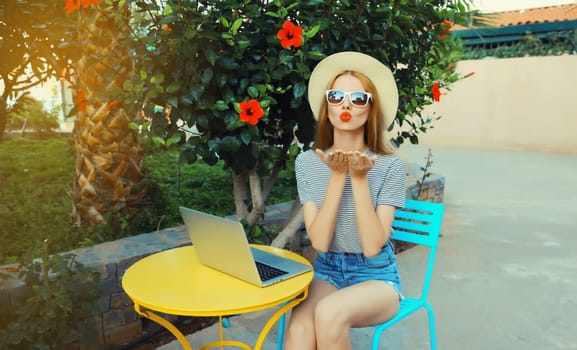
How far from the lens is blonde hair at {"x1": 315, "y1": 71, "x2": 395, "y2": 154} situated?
2051mm

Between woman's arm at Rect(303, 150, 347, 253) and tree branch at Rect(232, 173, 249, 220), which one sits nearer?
woman's arm at Rect(303, 150, 347, 253)

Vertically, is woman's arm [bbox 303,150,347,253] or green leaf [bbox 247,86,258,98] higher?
green leaf [bbox 247,86,258,98]

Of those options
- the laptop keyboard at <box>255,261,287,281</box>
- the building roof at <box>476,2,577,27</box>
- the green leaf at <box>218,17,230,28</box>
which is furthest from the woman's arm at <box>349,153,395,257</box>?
the building roof at <box>476,2,577,27</box>

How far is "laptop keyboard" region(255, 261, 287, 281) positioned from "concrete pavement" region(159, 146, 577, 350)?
0.94m

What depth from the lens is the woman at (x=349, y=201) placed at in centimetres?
185

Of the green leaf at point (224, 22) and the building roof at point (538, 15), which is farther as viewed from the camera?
the building roof at point (538, 15)

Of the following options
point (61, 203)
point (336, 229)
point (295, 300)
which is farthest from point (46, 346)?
point (61, 203)

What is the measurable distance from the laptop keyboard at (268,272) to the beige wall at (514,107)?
32.4ft

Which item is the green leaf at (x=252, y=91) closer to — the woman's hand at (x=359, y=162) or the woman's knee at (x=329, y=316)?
the woman's hand at (x=359, y=162)

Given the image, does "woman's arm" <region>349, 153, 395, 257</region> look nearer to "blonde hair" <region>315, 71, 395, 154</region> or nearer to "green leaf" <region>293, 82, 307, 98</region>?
"blonde hair" <region>315, 71, 395, 154</region>

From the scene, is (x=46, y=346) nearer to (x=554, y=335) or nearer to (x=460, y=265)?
(x=554, y=335)

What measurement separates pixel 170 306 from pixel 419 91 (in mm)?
1940

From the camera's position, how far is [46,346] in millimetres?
2143

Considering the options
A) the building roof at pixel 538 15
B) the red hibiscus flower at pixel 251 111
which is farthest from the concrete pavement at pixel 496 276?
the building roof at pixel 538 15
